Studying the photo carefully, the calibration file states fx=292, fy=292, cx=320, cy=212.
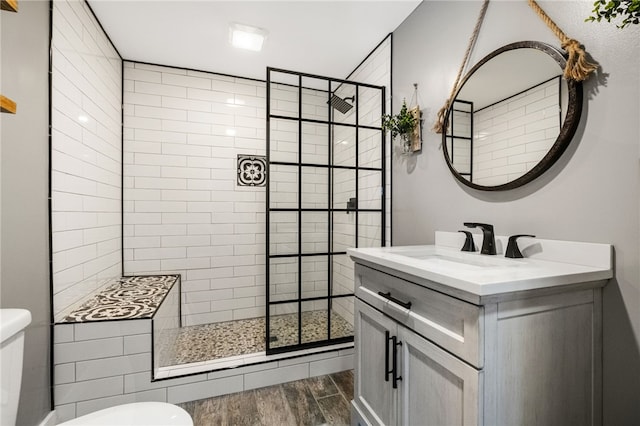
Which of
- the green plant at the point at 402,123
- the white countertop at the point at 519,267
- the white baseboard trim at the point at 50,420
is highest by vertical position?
the green plant at the point at 402,123

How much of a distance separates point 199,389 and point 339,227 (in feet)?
4.81

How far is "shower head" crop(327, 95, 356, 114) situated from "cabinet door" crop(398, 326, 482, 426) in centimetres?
174

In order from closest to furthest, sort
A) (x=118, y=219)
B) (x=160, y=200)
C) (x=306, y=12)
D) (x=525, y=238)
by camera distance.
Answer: (x=525, y=238)
(x=306, y=12)
(x=118, y=219)
(x=160, y=200)

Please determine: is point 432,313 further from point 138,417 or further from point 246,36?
point 246,36

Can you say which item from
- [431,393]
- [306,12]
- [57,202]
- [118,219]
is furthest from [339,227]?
[118,219]

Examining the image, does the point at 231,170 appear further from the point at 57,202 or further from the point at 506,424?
the point at 506,424

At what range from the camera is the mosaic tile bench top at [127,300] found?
1.78 m

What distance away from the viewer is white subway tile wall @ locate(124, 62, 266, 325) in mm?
2793

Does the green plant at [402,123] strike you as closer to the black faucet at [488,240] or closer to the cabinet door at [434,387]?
the black faucet at [488,240]

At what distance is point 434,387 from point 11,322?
1385 millimetres

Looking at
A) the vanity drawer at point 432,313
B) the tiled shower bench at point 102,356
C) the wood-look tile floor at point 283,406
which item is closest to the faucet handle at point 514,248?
the vanity drawer at point 432,313

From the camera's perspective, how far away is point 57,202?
169 centimetres

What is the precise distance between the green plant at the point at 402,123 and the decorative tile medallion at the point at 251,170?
1.45m

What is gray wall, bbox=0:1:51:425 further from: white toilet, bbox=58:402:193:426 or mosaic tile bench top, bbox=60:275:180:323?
white toilet, bbox=58:402:193:426
